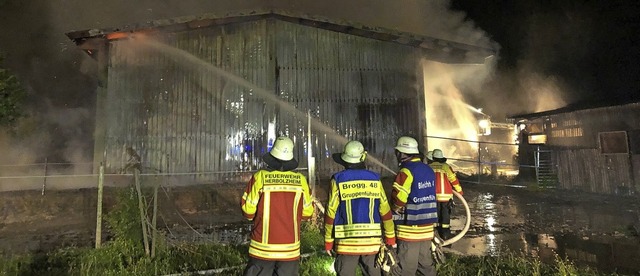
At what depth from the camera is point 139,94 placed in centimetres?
1119

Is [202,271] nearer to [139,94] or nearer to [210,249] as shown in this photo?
[210,249]

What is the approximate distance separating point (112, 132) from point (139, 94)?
4.62ft

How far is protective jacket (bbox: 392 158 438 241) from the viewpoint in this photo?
396 centimetres

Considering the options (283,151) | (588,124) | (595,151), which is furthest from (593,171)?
(283,151)

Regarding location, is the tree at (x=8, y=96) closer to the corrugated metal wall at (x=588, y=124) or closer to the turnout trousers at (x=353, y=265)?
the turnout trousers at (x=353, y=265)

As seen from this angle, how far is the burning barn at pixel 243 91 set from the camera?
11.1 m

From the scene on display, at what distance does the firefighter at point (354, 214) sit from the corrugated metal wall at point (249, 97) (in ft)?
26.3

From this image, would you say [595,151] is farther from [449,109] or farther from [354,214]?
[449,109]

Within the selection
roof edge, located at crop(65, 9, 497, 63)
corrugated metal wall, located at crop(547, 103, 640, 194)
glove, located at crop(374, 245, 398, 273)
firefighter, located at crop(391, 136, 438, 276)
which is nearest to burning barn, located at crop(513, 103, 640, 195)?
corrugated metal wall, located at crop(547, 103, 640, 194)

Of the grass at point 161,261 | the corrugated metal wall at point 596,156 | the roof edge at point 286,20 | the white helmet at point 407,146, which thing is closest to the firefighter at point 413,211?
the white helmet at point 407,146

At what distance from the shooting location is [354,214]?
3477 millimetres

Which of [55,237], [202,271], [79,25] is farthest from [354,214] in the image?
[79,25]

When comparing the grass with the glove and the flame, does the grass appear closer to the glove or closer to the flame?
the glove

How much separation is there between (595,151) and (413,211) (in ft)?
39.4
